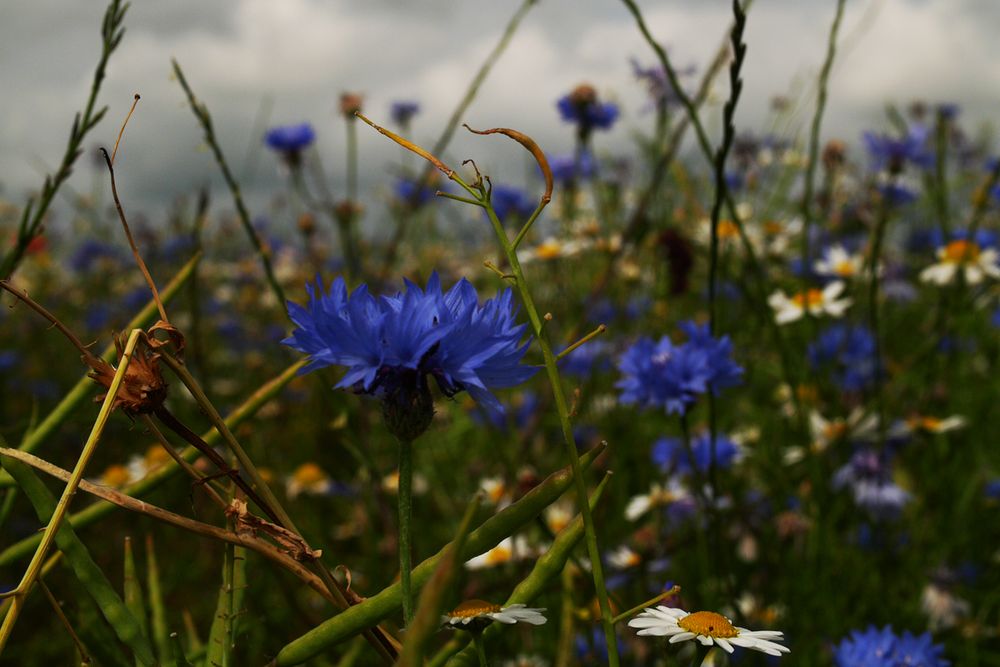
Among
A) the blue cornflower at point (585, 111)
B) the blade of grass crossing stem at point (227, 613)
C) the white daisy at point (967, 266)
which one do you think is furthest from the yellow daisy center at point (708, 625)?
the blue cornflower at point (585, 111)

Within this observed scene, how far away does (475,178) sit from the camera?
385 mm

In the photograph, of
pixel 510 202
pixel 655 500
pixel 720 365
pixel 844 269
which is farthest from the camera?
pixel 510 202

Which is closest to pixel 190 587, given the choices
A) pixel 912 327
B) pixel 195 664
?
pixel 195 664

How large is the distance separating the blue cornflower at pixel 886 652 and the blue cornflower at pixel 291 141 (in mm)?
1715

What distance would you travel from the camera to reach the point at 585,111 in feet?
6.00

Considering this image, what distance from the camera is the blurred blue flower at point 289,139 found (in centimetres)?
206

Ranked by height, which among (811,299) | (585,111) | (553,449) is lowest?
(553,449)

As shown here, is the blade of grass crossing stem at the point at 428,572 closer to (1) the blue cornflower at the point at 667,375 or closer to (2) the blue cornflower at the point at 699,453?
(1) the blue cornflower at the point at 667,375

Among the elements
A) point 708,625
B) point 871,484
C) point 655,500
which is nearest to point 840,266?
point 871,484

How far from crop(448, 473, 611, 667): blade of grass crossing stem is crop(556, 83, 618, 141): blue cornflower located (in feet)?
5.01

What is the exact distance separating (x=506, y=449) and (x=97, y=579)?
4.46 ft

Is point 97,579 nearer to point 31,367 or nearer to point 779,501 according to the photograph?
point 779,501

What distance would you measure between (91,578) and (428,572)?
0.50 feet

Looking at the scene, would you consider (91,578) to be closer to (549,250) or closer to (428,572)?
(428,572)
